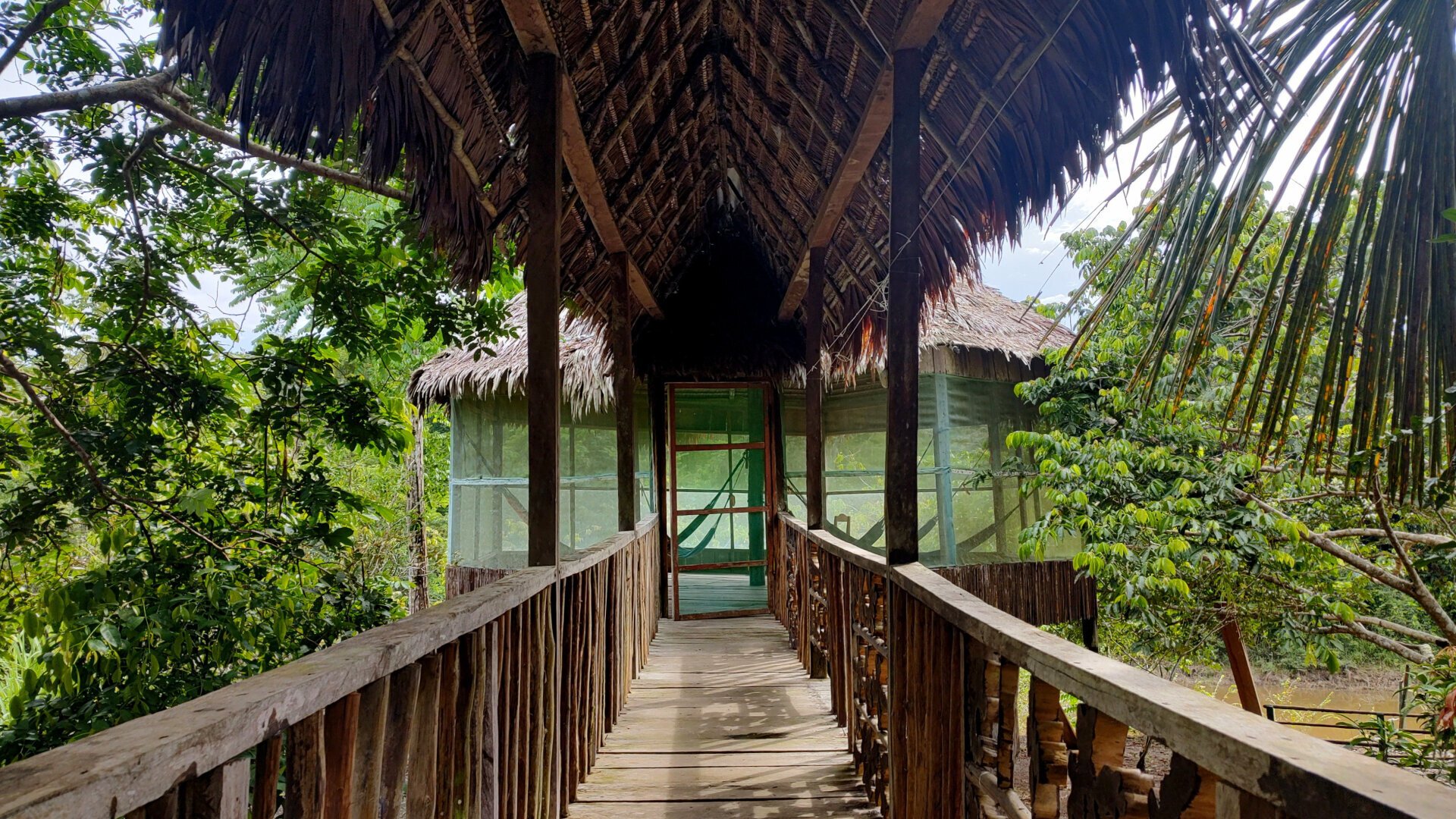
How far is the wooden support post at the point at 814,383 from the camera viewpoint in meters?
4.74

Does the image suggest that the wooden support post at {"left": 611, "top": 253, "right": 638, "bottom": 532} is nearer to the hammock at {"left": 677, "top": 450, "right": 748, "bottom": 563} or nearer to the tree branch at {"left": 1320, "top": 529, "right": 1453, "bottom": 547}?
the hammock at {"left": 677, "top": 450, "right": 748, "bottom": 563}

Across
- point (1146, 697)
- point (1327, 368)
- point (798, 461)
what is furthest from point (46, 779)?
point (798, 461)

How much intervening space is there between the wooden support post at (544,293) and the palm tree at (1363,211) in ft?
5.55

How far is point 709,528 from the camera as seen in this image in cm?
932

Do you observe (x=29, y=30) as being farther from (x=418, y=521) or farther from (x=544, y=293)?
(x=418, y=521)

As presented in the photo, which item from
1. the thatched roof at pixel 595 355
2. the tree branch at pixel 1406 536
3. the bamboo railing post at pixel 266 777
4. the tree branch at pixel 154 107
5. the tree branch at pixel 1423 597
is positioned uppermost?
the tree branch at pixel 154 107

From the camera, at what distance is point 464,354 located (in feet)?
27.4

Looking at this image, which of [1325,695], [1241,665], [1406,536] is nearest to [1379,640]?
[1406,536]

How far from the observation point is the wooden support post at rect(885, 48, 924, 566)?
2.64 metres

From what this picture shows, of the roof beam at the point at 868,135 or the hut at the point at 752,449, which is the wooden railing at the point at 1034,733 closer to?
the roof beam at the point at 868,135

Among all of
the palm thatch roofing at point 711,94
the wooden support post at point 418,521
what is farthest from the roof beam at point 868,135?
the wooden support post at point 418,521

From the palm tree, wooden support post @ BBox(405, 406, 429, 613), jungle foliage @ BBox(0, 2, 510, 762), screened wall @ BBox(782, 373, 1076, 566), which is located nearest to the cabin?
the palm tree

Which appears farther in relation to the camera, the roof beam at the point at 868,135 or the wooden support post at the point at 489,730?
the roof beam at the point at 868,135

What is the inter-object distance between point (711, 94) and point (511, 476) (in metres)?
5.27
